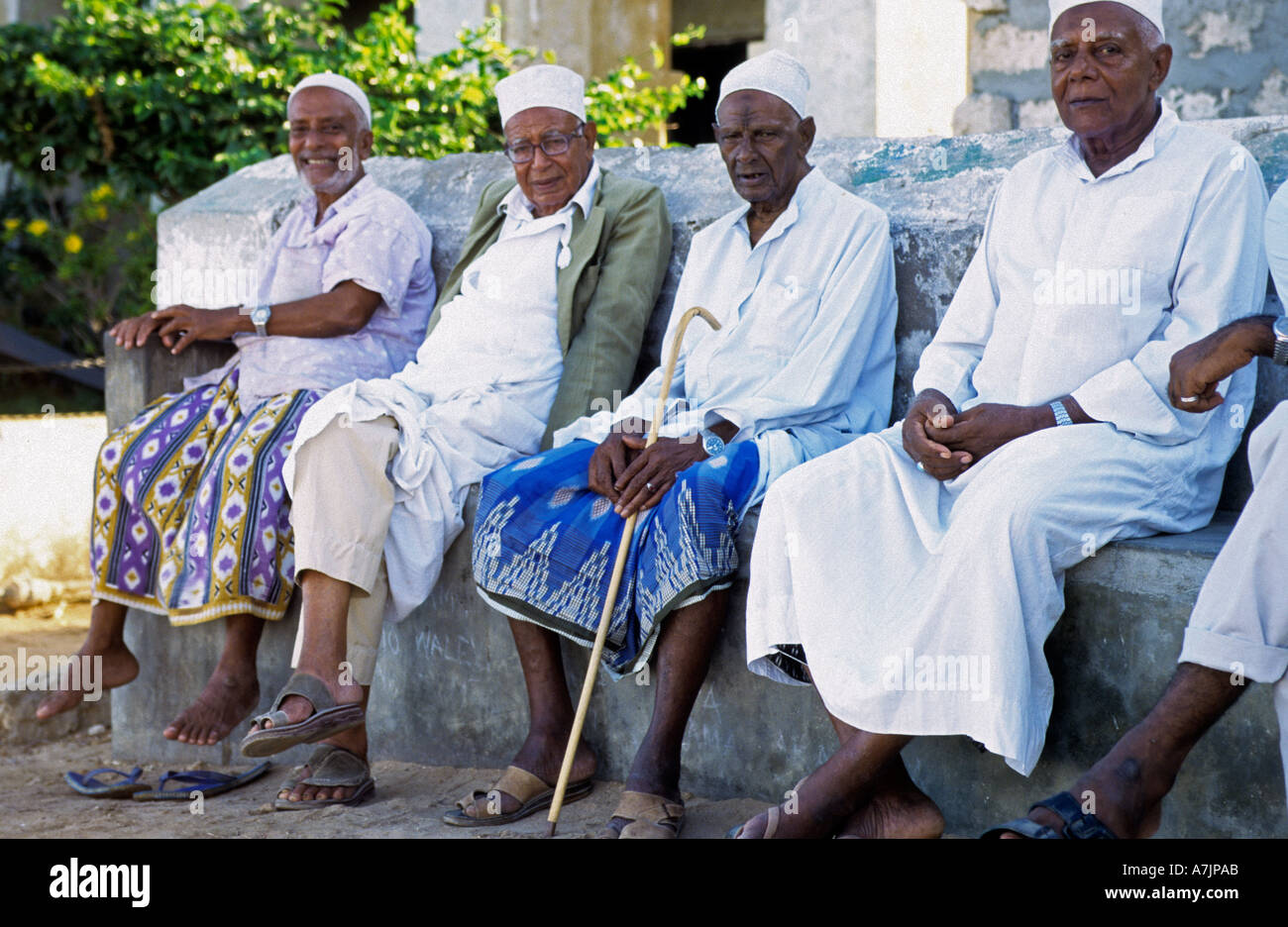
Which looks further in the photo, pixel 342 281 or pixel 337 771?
pixel 342 281

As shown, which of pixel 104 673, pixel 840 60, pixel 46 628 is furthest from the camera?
pixel 840 60

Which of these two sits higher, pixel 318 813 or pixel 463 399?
pixel 463 399

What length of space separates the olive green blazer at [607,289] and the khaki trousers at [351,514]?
23.2 inches

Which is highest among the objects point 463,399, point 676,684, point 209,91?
point 209,91

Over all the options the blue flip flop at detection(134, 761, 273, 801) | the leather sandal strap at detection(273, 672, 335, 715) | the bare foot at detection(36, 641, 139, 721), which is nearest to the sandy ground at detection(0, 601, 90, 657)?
the bare foot at detection(36, 641, 139, 721)

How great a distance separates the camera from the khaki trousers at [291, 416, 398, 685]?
4.06 meters

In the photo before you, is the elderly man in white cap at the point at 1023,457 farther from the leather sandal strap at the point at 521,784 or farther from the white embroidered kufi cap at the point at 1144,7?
the leather sandal strap at the point at 521,784

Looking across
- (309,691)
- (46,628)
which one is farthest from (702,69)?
(309,691)

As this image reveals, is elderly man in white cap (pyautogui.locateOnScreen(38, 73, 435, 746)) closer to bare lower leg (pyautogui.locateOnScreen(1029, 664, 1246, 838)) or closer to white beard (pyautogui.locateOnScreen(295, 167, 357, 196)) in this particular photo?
white beard (pyautogui.locateOnScreen(295, 167, 357, 196))

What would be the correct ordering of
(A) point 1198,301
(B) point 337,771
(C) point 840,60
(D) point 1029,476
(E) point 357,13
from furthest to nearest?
1. (E) point 357,13
2. (C) point 840,60
3. (B) point 337,771
4. (A) point 1198,301
5. (D) point 1029,476

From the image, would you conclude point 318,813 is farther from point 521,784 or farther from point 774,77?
point 774,77

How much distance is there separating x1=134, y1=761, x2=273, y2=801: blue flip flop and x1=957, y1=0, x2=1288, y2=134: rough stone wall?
390 centimetres

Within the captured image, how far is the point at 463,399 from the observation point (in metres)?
4.50

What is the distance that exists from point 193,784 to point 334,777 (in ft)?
1.91
